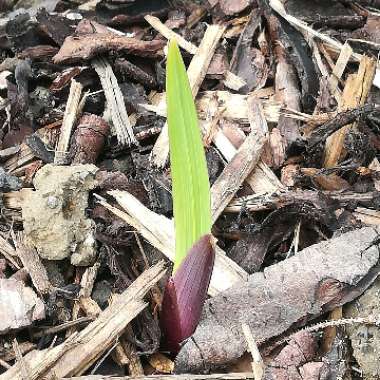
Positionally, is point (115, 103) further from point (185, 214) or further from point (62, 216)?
point (185, 214)

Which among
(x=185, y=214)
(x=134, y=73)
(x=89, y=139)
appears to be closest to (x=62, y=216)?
(x=89, y=139)

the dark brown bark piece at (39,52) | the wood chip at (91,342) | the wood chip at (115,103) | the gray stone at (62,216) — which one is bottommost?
the wood chip at (91,342)

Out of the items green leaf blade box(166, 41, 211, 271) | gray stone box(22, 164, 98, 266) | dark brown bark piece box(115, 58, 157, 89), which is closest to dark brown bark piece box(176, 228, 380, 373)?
green leaf blade box(166, 41, 211, 271)

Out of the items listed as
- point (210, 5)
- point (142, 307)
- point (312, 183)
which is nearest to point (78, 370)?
point (142, 307)

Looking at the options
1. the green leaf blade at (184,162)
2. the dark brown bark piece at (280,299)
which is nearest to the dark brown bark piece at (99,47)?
the green leaf blade at (184,162)

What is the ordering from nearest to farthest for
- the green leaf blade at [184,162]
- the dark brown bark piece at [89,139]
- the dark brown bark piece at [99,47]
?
the green leaf blade at [184,162] → the dark brown bark piece at [89,139] → the dark brown bark piece at [99,47]

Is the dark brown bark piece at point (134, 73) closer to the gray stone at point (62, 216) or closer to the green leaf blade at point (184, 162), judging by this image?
the gray stone at point (62, 216)

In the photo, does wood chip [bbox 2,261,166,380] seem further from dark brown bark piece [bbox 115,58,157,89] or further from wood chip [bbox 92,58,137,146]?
dark brown bark piece [bbox 115,58,157,89]

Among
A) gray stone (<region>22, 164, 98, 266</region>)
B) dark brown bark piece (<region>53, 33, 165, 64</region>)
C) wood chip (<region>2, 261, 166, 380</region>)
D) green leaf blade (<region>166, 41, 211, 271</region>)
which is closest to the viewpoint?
green leaf blade (<region>166, 41, 211, 271</region>)
